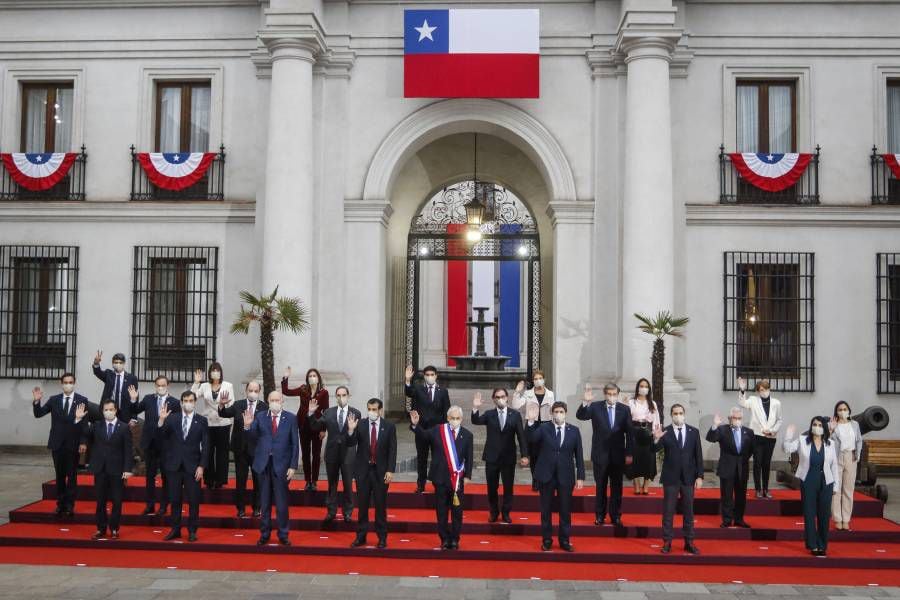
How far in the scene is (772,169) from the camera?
48.9 feet

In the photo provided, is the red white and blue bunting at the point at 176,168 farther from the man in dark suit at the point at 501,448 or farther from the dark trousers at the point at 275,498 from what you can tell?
the man in dark suit at the point at 501,448

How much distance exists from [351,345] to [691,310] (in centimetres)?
593

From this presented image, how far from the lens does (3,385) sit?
Answer: 51.4ft

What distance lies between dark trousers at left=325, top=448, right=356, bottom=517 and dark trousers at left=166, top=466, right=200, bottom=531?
151cm

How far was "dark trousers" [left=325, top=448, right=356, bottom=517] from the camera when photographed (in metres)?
10.1

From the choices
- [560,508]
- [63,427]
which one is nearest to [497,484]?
[560,508]

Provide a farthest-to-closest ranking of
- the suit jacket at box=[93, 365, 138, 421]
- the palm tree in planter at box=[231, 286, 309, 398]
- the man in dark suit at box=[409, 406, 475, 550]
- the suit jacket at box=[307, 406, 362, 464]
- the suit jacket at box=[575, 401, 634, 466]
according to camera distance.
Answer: the palm tree in planter at box=[231, 286, 309, 398], the suit jacket at box=[93, 365, 138, 421], the suit jacket at box=[575, 401, 634, 466], the suit jacket at box=[307, 406, 362, 464], the man in dark suit at box=[409, 406, 475, 550]

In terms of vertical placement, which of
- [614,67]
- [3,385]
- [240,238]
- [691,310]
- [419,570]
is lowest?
[419,570]

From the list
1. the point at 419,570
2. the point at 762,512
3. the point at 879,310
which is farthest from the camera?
the point at 879,310

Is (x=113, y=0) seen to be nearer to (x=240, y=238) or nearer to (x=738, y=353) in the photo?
(x=240, y=238)

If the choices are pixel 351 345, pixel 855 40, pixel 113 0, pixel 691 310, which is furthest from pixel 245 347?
pixel 855 40

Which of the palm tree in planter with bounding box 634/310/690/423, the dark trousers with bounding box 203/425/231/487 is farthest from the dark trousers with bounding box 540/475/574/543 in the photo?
the dark trousers with bounding box 203/425/231/487

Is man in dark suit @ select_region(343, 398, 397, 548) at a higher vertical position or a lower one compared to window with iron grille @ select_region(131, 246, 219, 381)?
lower

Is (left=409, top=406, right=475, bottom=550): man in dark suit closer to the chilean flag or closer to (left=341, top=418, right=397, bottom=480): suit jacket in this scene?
(left=341, top=418, right=397, bottom=480): suit jacket
